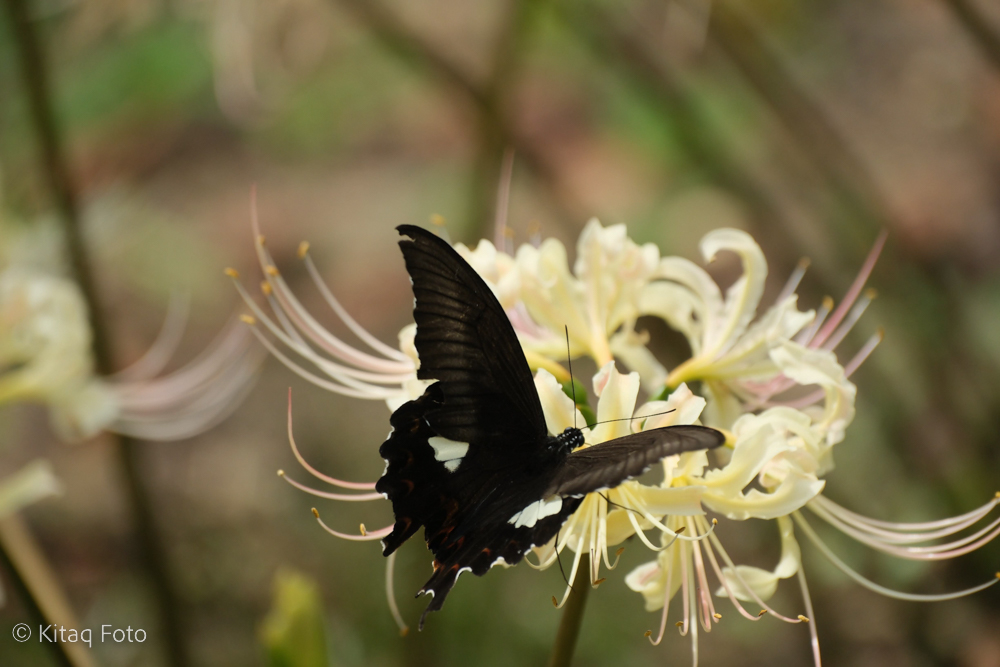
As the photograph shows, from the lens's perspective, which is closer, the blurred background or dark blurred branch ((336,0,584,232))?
dark blurred branch ((336,0,584,232))

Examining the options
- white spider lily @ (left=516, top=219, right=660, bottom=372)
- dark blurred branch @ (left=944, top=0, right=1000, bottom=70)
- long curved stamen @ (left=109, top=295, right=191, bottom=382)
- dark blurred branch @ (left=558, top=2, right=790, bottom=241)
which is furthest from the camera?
long curved stamen @ (left=109, top=295, right=191, bottom=382)

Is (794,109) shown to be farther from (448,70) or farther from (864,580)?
Result: (864,580)

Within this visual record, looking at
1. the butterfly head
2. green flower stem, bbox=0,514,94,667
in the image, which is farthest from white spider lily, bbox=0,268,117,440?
the butterfly head

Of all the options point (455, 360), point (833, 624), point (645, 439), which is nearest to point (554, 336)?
point (455, 360)

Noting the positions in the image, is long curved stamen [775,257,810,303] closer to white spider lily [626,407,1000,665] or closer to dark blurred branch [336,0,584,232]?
white spider lily [626,407,1000,665]

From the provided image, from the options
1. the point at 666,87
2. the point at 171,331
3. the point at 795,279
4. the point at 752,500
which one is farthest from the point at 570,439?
the point at 171,331

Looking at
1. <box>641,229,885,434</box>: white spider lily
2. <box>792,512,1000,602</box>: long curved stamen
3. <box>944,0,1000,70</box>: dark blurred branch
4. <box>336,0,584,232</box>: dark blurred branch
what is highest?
<box>336,0,584,232</box>: dark blurred branch

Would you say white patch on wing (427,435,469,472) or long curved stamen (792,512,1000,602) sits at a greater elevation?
white patch on wing (427,435,469,472)

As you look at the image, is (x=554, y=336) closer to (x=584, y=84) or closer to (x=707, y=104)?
(x=707, y=104)
